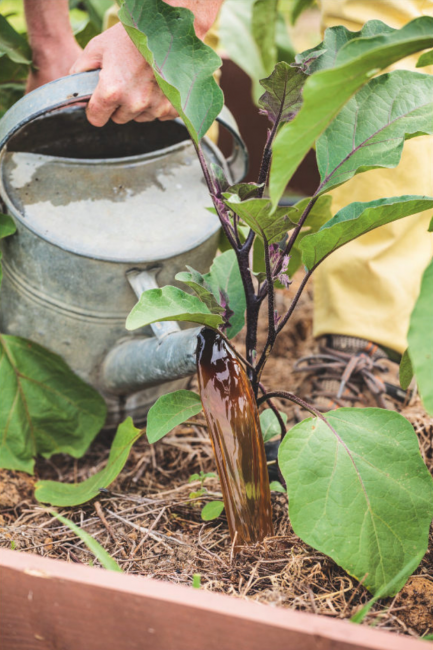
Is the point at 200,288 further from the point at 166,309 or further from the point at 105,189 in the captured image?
the point at 105,189

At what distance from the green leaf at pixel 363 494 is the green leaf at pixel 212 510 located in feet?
0.70

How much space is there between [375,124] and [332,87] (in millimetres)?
320

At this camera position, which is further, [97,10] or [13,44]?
[97,10]

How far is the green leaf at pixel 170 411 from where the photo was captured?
0.84 m

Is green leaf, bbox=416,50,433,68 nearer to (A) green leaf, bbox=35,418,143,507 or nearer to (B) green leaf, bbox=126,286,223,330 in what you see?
(B) green leaf, bbox=126,286,223,330

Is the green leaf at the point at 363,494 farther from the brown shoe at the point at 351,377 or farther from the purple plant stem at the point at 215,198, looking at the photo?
the brown shoe at the point at 351,377

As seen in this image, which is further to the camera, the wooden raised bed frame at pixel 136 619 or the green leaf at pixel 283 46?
the green leaf at pixel 283 46

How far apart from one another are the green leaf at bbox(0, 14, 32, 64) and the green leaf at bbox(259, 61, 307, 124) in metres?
0.71

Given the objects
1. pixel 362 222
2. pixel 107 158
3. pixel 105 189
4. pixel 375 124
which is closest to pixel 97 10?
pixel 107 158

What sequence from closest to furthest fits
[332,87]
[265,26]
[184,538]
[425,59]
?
[332,87]
[425,59]
[184,538]
[265,26]

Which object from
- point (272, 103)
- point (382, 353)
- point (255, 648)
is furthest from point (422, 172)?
point (255, 648)

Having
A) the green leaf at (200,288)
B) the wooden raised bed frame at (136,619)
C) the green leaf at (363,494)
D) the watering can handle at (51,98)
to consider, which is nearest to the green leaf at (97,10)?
the watering can handle at (51,98)

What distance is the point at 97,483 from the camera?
989 millimetres

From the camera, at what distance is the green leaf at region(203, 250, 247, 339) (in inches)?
37.7
